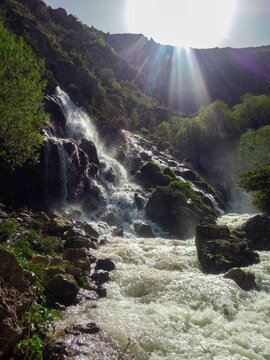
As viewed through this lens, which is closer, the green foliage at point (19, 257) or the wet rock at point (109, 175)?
the green foliage at point (19, 257)

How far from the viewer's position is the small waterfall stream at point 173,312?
1145 cm

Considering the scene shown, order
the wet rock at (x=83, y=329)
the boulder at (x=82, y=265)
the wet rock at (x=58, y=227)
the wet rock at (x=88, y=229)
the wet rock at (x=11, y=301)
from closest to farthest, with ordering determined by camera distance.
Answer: the wet rock at (x=11, y=301) < the wet rock at (x=83, y=329) < the boulder at (x=82, y=265) < the wet rock at (x=58, y=227) < the wet rock at (x=88, y=229)

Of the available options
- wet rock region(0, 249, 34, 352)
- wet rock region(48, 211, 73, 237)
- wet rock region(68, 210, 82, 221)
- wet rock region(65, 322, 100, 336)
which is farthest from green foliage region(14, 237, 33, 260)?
wet rock region(68, 210, 82, 221)

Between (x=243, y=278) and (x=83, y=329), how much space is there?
29.8 ft

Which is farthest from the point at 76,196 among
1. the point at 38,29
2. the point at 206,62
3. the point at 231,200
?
the point at 206,62

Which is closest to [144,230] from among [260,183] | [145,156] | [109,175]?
[260,183]

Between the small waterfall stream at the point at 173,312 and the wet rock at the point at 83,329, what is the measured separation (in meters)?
0.27

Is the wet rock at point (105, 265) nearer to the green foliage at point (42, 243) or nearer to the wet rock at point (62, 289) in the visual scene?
the green foliage at point (42, 243)

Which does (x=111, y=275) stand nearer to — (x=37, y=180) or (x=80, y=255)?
(x=80, y=255)

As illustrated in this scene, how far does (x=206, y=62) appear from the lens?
156 metres

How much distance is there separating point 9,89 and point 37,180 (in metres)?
11.8

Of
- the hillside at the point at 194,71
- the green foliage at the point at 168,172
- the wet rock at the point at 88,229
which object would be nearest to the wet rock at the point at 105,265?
the wet rock at the point at 88,229

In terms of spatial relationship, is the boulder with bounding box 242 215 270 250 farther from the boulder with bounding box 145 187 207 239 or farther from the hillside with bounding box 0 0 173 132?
the hillside with bounding box 0 0 173 132

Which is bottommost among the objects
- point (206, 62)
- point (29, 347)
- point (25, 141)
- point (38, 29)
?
point (29, 347)
